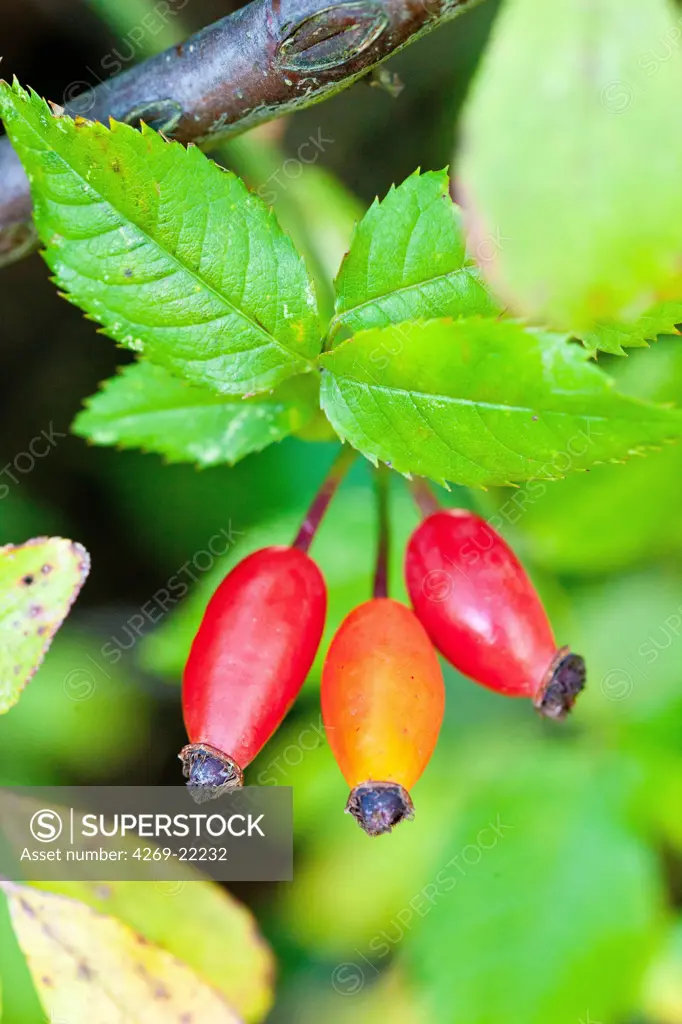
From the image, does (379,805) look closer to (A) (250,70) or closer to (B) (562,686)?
(B) (562,686)

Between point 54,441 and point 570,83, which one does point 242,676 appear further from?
point 54,441

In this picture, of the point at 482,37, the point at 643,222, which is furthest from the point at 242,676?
the point at 482,37

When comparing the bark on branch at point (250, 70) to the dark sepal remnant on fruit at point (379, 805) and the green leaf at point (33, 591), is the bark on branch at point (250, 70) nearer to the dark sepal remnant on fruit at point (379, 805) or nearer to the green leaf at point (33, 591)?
the green leaf at point (33, 591)

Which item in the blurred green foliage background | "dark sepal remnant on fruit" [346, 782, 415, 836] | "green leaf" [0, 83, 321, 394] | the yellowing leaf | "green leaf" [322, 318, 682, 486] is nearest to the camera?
"green leaf" [322, 318, 682, 486]

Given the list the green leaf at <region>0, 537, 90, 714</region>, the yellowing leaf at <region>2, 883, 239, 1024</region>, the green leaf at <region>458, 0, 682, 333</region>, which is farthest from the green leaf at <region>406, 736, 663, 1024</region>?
the green leaf at <region>458, 0, 682, 333</region>

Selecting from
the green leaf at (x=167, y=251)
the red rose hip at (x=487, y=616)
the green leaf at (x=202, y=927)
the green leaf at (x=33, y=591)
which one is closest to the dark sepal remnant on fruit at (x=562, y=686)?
the red rose hip at (x=487, y=616)

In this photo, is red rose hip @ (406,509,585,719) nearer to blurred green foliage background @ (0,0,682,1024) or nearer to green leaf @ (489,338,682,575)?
blurred green foliage background @ (0,0,682,1024)
